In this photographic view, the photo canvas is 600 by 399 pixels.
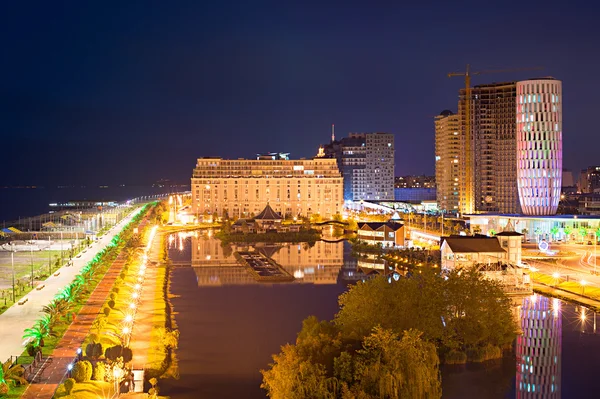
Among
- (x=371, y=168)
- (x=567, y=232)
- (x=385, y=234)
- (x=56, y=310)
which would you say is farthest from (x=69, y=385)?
(x=371, y=168)

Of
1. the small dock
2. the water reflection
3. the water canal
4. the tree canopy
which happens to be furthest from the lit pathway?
the small dock

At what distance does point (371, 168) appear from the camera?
15662cm

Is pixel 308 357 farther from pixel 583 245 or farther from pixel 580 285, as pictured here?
pixel 583 245

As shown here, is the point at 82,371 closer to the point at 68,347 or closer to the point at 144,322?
the point at 68,347

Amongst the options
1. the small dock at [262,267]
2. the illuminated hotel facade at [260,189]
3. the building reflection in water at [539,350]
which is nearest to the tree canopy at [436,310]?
the building reflection in water at [539,350]

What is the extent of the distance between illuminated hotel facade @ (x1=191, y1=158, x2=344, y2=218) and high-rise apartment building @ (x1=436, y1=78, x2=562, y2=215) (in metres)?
21.2

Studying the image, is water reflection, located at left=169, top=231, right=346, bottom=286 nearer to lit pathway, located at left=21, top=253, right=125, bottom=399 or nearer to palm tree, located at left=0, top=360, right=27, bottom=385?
lit pathway, located at left=21, top=253, right=125, bottom=399

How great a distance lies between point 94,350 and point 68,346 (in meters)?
2.83

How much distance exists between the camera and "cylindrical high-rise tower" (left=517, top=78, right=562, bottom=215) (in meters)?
72.2

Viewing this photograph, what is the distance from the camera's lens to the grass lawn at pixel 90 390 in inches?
835

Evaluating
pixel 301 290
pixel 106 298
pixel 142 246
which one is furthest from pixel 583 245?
pixel 106 298

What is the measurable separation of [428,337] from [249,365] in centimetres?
723

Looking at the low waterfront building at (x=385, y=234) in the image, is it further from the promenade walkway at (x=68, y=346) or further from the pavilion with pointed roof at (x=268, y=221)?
the promenade walkway at (x=68, y=346)

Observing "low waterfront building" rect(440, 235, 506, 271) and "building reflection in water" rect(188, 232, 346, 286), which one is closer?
"low waterfront building" rect(440, 235, 506, 271)
